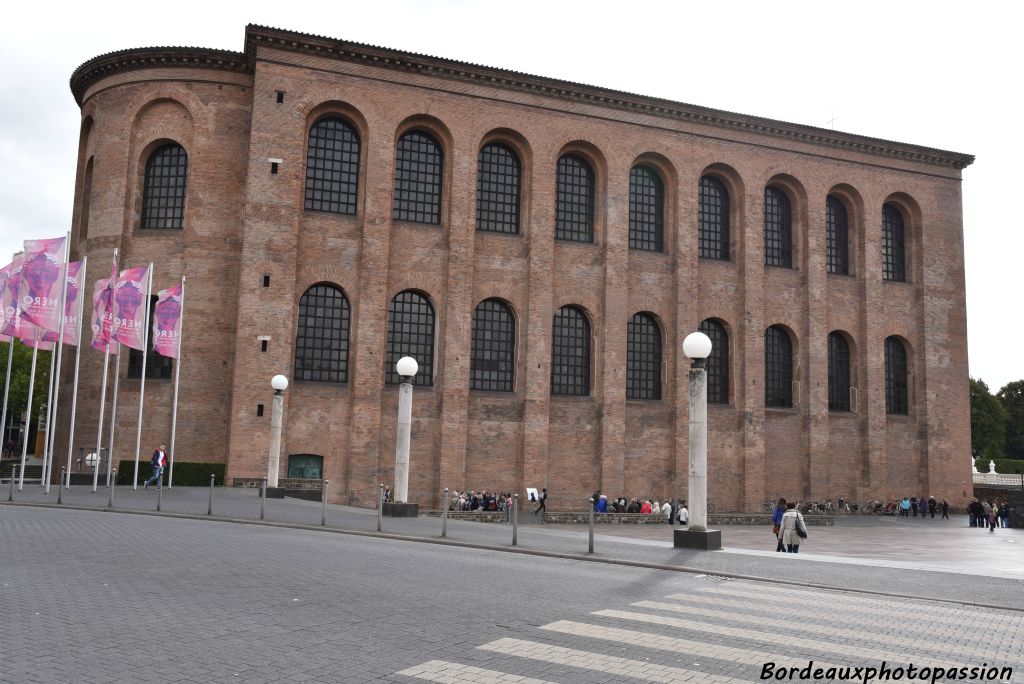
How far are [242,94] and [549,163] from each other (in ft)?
38.7

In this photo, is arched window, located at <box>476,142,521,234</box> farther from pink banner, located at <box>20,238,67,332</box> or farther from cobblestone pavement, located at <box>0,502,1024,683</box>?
cobblestone pavement, located at <box>0,502,1024,683</box>

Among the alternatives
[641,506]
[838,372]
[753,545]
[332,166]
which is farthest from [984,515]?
[332,166]

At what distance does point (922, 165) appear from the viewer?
38594 mm

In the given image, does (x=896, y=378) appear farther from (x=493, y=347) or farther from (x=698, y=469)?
(x=698, y=469)

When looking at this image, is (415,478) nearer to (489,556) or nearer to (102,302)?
(102,302)

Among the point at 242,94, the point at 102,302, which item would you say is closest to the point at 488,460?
the point at 102,302

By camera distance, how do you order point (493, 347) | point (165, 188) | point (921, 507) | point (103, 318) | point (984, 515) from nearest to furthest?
1. point (103, 318)
2. point (165, 188)
3. point (493, 347)
4. point (984, 515)
5. point (921, 507)

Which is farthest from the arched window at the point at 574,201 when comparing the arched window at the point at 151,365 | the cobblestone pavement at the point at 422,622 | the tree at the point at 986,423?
the tree at the point at 986,423

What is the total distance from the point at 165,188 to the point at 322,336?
26.9 feet

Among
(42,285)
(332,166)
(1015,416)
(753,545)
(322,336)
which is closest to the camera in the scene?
(753,545)

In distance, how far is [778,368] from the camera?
1407 inches

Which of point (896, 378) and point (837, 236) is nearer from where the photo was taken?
point (896, 378)

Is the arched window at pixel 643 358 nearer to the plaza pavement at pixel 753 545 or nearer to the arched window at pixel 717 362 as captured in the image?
A: the arched window at pixel 717 362

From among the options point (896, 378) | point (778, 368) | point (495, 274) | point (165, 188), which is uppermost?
point (165, 188)
